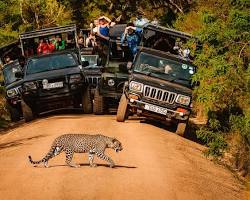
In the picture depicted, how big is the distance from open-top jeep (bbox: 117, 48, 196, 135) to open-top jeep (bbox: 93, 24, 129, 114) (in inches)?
35.1

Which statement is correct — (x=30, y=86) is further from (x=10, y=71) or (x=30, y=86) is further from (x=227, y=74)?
(x=227, y=74)

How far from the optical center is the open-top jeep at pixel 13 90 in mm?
20188

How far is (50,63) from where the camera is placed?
19.8 meters

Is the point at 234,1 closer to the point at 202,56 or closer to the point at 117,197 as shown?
the point at 202,56

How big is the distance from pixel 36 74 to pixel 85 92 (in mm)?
1437

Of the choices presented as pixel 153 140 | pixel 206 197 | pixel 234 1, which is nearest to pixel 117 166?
pixel 206 197

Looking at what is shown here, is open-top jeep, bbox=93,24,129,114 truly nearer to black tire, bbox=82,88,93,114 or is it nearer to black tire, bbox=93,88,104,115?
black tire, bbox=93,88,104,115

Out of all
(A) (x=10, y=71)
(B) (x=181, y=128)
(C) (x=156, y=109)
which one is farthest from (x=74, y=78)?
(A) (x=10, y=71)

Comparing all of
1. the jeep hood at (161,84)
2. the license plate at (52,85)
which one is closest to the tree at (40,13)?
the license plate at (52,85)

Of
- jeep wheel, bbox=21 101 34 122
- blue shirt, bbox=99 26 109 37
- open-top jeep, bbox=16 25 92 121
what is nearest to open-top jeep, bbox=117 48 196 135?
open-top jeep, bbox=16 25 92 121

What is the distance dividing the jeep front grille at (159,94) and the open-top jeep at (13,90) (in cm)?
471

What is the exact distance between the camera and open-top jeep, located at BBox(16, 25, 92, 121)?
18.8 meters

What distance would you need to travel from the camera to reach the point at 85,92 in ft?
63.1

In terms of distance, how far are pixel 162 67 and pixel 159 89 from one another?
980mm
